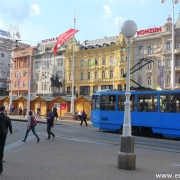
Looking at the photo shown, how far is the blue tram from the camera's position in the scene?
21.5 m

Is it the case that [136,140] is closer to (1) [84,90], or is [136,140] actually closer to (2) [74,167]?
(2) [74,167]

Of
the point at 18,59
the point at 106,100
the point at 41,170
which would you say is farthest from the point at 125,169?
the point at 18,59

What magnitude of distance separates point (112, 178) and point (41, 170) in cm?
213

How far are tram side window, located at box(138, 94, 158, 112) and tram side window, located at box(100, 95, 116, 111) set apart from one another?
2.58 metres

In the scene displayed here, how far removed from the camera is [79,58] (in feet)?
258

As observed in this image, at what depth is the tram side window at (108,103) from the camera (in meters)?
25.8

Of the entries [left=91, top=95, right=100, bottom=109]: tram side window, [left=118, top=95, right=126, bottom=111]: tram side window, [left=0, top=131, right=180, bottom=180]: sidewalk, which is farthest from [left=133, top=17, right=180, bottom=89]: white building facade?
[left=0, top=131, right=180, bottom=180]: sidewalk

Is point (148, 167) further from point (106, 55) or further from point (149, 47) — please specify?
point (106, 55)

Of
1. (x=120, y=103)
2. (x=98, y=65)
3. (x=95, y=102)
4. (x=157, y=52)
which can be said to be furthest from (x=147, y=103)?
(x=98, y=65)

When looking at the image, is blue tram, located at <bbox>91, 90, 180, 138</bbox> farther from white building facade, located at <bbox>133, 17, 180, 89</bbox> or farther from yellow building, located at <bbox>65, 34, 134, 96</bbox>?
yellow building, located at <bbox>65, 34, 134, 96</bbox>

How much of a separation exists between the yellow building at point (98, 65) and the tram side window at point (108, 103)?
40.0 metres

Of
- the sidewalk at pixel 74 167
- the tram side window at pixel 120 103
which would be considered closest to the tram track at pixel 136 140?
the tram side window at pixel 120 103

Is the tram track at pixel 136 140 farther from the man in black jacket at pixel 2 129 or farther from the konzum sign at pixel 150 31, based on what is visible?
the konzum sign at pixel 150 31

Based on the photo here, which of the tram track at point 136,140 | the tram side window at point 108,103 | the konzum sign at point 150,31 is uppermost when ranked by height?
the konzum sign at point 150,31
